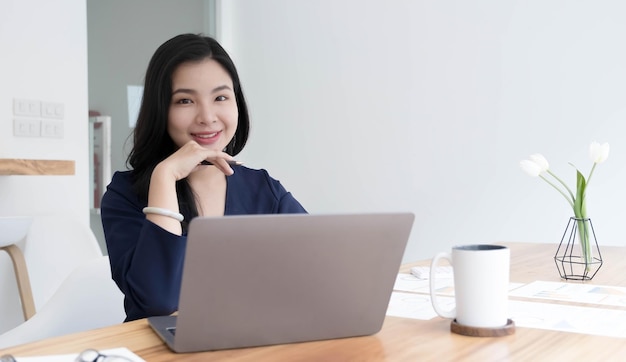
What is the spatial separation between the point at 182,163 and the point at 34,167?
176 cm

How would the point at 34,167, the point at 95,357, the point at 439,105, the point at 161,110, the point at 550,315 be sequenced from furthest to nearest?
1. the point at 439,105
2. the point at 34,167
3. the point at 161,110
4. the point at 550,315
5. the point at 95,357

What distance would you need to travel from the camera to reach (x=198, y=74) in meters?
1.58

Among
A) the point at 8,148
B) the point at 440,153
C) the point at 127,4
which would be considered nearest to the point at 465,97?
the point at 440,153

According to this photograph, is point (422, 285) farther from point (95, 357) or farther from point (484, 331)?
point (95, 357)

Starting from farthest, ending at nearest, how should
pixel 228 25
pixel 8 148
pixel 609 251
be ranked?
pixel 228 25
pixel 8 148
pixel 609 251

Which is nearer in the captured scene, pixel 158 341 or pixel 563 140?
pixel 158 341

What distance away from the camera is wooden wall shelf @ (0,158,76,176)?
278 cm

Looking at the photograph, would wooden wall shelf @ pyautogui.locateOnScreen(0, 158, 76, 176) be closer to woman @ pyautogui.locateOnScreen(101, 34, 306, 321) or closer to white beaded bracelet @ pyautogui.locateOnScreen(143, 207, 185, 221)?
woman @ pyautogui.locateOnScreen(101, 34, 306, 321)

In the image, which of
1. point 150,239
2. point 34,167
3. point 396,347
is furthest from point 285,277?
point 34,167

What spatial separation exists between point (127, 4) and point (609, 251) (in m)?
3.22

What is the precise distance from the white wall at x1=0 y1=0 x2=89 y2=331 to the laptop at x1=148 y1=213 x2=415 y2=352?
246 centimetres

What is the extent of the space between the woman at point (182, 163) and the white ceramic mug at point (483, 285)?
1.86 feet

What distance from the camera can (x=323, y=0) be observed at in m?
4.44

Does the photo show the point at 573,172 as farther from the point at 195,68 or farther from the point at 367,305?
the point at 367,305
